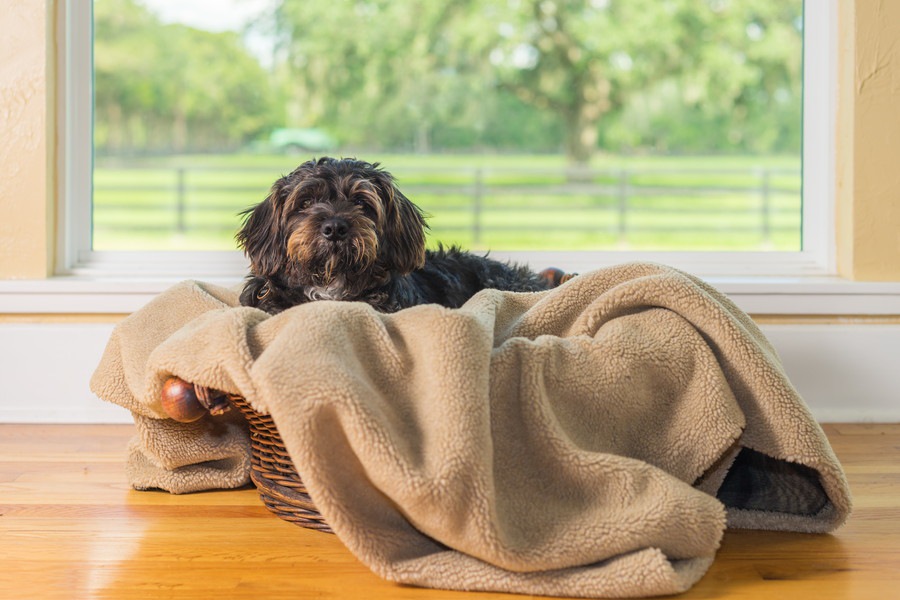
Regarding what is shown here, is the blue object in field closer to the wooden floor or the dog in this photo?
the dog

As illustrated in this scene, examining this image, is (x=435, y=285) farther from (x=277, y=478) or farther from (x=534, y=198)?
(x=534, y=198)

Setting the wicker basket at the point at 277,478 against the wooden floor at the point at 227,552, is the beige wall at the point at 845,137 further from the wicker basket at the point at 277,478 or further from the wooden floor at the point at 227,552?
the wicker basket at the point at 277,478

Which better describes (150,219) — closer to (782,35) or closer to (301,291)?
(301,291)

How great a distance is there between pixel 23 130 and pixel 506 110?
24.4 feet

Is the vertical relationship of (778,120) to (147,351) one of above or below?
above

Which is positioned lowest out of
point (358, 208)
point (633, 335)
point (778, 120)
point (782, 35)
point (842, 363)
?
point (842, 363)

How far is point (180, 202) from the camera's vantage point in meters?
6.91

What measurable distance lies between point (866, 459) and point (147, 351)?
1.86m

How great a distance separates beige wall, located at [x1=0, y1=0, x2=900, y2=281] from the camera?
2850mm

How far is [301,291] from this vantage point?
2.18 metres

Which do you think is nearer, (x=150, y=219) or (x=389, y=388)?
(x=389, y=388)

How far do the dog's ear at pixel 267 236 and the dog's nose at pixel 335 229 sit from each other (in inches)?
5.0

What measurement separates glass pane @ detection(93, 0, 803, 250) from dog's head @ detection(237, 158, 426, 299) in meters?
5.71

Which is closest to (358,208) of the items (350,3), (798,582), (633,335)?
(633,335)
